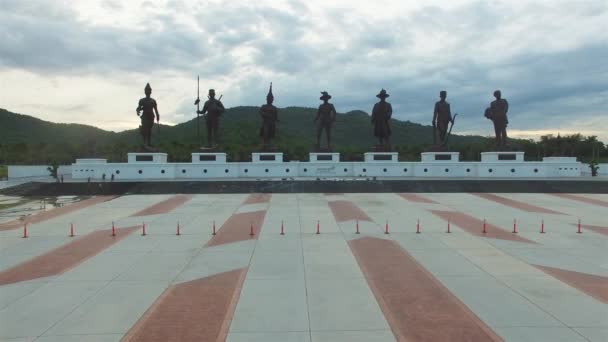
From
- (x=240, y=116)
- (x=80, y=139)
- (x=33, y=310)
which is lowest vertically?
(x=33, y=310)

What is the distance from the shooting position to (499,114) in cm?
3378

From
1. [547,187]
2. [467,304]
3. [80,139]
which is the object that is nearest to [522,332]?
[467,304]

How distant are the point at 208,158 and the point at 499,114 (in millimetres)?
25812

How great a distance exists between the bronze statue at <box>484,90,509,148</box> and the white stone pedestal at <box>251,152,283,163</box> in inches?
736

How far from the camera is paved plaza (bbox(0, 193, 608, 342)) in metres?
6.12

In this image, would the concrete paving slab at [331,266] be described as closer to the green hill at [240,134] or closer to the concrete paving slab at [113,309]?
the concrete paving slab at [113,309]

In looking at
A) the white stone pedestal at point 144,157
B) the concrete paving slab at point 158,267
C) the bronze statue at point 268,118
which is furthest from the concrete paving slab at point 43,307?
the bronze statue at point 268,118

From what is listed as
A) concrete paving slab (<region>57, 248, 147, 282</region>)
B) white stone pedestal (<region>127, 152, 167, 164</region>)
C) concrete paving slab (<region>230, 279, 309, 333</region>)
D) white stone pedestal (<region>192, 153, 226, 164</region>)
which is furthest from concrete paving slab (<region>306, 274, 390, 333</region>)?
white stone pedestal (<region>127, 152, 167, 164</region>)

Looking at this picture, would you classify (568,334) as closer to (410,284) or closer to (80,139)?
(410,284)

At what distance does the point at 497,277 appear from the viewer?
8523 mm

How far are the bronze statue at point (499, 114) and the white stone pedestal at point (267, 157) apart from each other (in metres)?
18.7

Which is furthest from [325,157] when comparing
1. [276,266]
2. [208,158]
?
[276,266]

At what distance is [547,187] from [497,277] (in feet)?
70.4

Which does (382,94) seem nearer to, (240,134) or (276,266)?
(276,266)
